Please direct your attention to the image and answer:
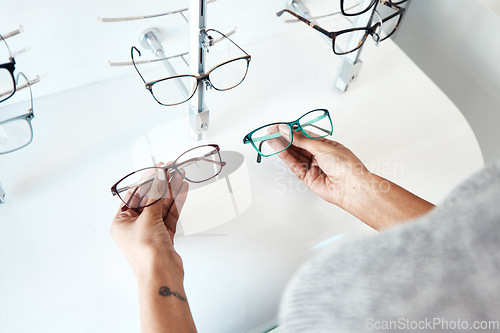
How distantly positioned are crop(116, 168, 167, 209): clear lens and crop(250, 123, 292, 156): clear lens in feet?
0.58

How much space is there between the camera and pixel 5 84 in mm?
536

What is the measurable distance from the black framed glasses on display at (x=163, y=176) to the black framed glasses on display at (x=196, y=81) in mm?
110

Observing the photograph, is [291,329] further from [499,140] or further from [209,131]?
[499,140]

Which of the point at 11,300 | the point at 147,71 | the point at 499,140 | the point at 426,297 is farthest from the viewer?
the point at 499,140

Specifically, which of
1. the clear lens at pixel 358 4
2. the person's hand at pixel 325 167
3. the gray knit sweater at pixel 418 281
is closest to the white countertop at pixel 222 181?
the person's hand at pixel 325 167

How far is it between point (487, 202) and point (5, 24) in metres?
0.65

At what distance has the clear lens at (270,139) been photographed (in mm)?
676

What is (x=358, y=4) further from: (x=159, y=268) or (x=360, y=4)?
(x=159, y=268)

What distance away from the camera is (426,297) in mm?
196

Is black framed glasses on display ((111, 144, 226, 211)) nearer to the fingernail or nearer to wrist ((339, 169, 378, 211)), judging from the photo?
the fingernail

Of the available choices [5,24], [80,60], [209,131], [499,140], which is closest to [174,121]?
[209,131]

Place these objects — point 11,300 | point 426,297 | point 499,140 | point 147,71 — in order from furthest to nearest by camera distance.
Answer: point 499,140
point 147,71
point 11,300
point 426,297

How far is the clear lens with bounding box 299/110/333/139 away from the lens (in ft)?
2.34

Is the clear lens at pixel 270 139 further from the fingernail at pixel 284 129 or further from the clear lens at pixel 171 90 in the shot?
the clear lens at pixel 171 90
